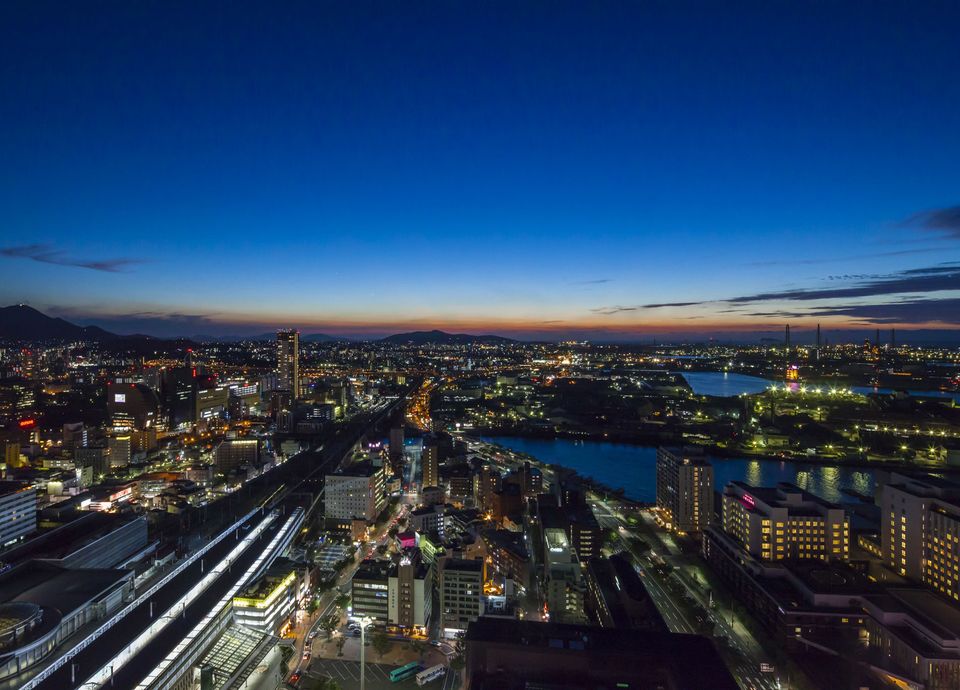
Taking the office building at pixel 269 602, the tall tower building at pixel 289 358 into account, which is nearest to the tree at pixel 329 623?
the office building at pixel 269 602

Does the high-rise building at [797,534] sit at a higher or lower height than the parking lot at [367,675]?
higher

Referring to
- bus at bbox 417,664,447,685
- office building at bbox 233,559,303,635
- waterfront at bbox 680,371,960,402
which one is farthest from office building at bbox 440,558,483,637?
waterfront at bbox 680,371,960,402

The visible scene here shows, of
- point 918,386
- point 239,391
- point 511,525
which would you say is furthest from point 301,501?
point 918,386

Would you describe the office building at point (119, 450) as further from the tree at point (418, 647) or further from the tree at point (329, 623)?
the tree at point (418, 647)

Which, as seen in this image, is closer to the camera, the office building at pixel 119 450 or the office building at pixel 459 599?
the office building at pixel 459 599

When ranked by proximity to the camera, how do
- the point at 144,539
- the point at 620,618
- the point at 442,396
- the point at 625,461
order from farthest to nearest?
the point at 442,396 < the point at 625,461 < the point at 144,539 < the point at 620,618

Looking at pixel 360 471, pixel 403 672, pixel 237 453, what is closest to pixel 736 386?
pixel 360 471

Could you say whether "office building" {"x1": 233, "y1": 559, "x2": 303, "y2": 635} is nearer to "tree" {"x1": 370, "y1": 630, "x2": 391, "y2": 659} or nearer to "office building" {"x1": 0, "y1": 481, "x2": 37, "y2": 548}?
"tree" {"x1": 370, "y1": 630, "x2": 391, "y2": 659}

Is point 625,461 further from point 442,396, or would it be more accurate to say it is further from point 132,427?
point 132,427
